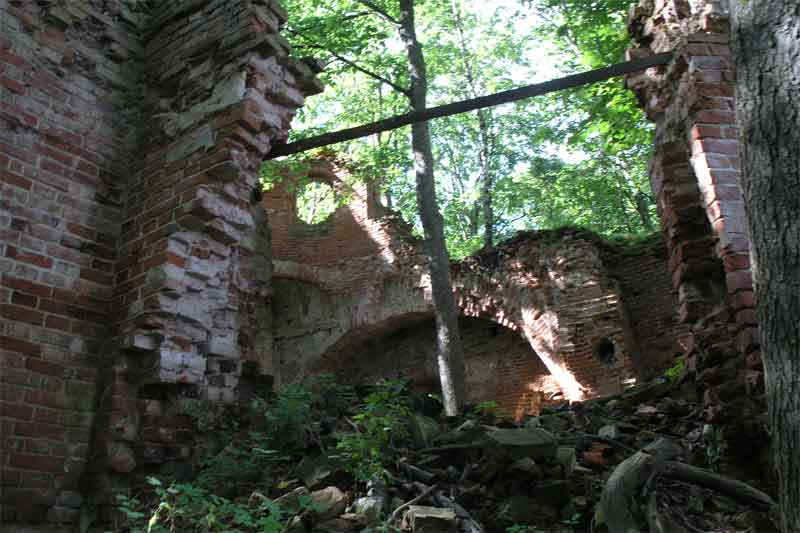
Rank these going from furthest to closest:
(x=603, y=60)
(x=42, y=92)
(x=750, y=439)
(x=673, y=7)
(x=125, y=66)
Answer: (x=603, y=60) → (x=125, y=66) → (x=673, y=7) → (x=42, y=92) → (x=750, y=439)

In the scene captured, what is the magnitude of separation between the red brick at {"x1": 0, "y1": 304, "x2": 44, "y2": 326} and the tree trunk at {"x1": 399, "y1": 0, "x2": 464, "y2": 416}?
5.09m

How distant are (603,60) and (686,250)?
5.55 metres

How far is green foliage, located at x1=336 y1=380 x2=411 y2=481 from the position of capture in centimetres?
337

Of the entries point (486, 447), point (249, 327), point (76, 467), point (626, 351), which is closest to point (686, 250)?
point (486, 447)

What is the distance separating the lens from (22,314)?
12.2ft

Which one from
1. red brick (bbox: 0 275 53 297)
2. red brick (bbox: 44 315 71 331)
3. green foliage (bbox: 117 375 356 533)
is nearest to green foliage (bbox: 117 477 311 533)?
green foliage (bbox: 117 375 356 533)

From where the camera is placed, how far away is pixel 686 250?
4406mm

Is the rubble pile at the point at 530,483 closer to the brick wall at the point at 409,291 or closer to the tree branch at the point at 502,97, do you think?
the tree branch at the point at 502,97

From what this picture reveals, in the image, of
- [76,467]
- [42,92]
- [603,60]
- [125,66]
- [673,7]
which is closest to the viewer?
[76,467]

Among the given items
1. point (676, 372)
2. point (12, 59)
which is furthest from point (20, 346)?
point (676, 372)

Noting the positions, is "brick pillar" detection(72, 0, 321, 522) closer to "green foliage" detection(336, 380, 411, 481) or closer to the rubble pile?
the rubble pile

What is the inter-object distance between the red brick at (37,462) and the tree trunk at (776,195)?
11.7ft

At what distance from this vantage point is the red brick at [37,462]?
3.49m

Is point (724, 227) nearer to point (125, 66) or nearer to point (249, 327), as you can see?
point (249, 327)
